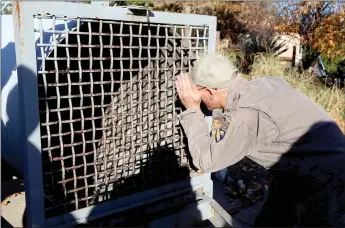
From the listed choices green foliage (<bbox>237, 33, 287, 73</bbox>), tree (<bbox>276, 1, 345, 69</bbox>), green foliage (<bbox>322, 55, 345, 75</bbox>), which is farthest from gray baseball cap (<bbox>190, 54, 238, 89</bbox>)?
green foliage (<bbox>322, 55, 345, 75</bbox>)

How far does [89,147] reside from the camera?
2.73 m

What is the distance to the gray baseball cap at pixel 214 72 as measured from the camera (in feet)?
6.41

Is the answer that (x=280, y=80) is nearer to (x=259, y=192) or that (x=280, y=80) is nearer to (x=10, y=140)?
(x=10, y=140)

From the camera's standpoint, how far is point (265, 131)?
189 cm

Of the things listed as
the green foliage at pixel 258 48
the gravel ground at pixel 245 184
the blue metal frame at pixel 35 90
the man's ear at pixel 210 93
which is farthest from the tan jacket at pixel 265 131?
the green foliage at pixel 258 48

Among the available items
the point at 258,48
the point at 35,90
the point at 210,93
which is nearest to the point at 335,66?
the point at 258,48

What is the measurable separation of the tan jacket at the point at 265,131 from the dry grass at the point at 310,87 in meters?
5.08

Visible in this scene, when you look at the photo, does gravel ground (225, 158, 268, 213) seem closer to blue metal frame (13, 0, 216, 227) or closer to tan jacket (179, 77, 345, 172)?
tan jacket (179, 77, 345, 172)

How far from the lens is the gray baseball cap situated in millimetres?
1953

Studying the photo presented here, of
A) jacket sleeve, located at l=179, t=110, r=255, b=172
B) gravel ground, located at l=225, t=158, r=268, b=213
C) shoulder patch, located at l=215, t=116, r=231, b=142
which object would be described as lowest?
gravel ground, located at l=225, t=158, r=268, b=213

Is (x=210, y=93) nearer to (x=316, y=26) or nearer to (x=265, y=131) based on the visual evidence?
(x=265, y=131)

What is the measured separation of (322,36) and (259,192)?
5044 millimetres

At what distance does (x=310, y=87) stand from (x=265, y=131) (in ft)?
20.5

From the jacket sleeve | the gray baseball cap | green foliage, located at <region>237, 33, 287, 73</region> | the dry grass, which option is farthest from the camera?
green foliage, located at <region>237, 33, 287, 73</region>
